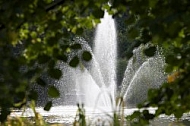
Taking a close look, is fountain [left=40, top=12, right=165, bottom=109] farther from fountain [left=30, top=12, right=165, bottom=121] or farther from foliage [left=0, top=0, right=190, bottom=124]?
foliage [left=0, top=0, right=190, bottom=124]

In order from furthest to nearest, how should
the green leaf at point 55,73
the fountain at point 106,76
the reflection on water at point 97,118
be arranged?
1. the fountain at point 106,76
2. the reflection on water at point 97,118
3. the green leaf at point 55,73

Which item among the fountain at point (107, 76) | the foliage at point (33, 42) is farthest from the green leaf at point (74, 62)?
the fountain at point (107, 76)

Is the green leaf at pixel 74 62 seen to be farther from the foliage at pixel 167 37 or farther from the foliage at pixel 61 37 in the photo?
the foliage at pixel 167 37

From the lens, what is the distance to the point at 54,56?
2.19m

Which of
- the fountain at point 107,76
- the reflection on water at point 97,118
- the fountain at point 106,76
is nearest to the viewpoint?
the reflection on water at point 97,118

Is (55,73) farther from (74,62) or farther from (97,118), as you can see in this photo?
(97,118)

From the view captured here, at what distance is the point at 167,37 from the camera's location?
2070mm

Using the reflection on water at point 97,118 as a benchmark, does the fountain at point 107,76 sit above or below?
above

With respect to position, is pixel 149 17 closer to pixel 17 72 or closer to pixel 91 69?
pixel 17 72

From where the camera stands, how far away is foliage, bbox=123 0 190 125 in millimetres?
1979

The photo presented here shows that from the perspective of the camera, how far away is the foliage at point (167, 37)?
1979 millimetres

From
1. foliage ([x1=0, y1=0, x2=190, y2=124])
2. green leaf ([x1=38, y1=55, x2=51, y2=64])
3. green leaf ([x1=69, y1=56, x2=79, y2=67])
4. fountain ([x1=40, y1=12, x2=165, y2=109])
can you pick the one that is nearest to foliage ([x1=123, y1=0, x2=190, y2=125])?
foliage ([x1=0, y1=0, x2=190, y2=124])

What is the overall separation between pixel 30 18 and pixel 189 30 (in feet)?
2.39

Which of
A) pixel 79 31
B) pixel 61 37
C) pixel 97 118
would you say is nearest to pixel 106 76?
pixel 97 118
